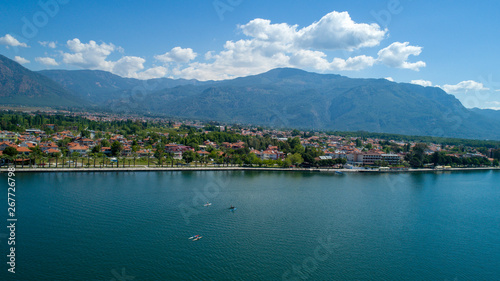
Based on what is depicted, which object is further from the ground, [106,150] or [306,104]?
[306,104]

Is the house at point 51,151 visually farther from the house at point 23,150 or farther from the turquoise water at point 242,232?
the turquoise water at point 242,232

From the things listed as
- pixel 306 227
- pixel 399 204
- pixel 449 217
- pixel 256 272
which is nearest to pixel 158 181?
pixel 306 227

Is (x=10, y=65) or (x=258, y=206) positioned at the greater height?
(x=10, y=65)

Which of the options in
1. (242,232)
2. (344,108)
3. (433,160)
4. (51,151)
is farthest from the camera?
(344,108)

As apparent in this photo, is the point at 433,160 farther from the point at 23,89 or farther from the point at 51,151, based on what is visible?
the point at 23,89

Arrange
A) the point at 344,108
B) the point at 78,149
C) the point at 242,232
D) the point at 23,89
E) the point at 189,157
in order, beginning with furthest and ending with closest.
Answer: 1. the point at 344,108
2. the point at 23,89
3. the point at 78,149
4. the point at 189,157
5. the point at 242,232

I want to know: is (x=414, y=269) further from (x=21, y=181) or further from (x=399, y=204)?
(x=21, y=181)

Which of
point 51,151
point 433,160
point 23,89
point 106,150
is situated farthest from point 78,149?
point 23,89
